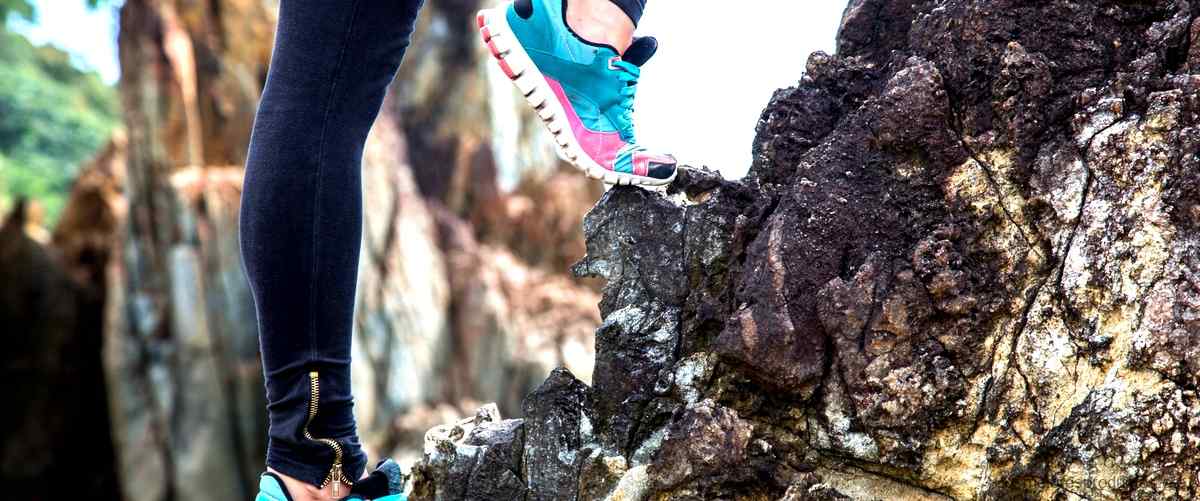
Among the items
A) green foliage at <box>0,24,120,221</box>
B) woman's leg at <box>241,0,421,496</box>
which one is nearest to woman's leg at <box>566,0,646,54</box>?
woman's leg at <box>241,0,421,496</box>

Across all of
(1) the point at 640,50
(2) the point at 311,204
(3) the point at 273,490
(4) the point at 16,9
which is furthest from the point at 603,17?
(4) the point at 16,9

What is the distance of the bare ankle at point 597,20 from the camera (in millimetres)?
1928

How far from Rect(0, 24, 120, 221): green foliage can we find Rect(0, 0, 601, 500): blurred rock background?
10426mm

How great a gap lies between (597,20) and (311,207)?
71cm

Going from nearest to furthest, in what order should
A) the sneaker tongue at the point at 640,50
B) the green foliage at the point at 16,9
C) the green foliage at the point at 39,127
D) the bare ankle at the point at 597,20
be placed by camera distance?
the bare ankle at the point at 597,20, the sneaker tongue at the point at 640,50, the green foliage at the point at 16,9, the green foliage at the point at 39,127

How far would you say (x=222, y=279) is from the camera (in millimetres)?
11047

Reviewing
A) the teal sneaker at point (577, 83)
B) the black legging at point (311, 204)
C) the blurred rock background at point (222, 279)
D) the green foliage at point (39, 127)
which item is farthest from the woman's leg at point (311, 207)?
the green foliage at point (39, 127)

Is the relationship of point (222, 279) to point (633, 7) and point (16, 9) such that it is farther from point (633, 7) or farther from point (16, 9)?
point (16, 9)

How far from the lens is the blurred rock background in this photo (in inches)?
432

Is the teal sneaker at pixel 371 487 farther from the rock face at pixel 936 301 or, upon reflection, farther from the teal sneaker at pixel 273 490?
the rock face at pixel 936 301

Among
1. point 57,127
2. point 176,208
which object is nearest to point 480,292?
point 176,208

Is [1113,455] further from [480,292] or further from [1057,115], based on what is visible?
[480,292]

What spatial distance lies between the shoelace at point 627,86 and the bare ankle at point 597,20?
0.06 meters

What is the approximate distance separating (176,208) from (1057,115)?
10533 mm
